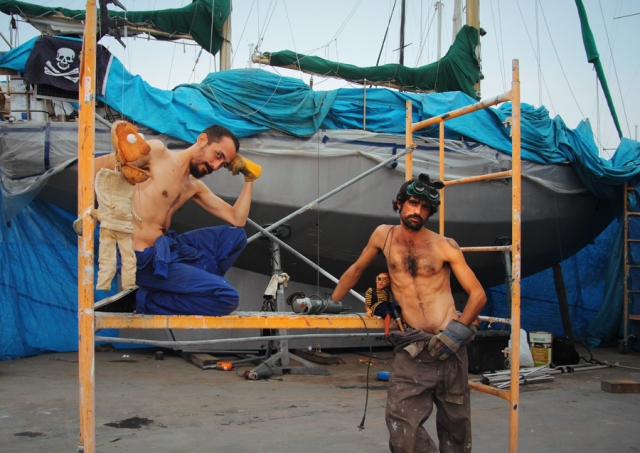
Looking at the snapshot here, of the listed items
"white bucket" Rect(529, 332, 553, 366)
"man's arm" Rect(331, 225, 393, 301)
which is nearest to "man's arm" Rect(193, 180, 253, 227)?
"man's arm" Rect(331, 225, 393, 301)

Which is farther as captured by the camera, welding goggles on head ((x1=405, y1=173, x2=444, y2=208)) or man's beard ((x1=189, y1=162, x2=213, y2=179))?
man's beard ((x1=189, y1=162, x2=213, y2=179))

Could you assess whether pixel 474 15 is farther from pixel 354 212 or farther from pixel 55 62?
Result: pixel 55 62

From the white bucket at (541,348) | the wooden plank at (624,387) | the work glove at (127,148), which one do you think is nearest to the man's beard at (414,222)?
the work glove at (127,148)

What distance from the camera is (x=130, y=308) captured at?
3125 millimetres

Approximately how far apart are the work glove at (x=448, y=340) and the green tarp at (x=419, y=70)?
676 centimetres

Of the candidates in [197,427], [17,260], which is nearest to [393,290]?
[197,427]

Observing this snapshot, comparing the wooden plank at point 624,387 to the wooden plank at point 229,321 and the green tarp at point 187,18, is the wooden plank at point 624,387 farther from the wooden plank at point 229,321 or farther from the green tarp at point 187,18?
the green tarp at point 187,18

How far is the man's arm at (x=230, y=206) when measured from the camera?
4223 millimetres

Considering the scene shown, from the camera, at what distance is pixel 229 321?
116 inches

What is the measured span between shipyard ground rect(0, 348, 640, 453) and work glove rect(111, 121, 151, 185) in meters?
1.94

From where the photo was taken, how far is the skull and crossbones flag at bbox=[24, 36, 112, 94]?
618 centimetres

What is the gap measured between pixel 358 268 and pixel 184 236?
4.10 feet

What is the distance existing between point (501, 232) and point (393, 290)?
565 centimetres

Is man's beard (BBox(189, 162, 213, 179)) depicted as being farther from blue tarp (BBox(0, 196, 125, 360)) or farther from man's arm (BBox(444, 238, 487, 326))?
blue tarp (BBox(0, 196, 125, 360))
